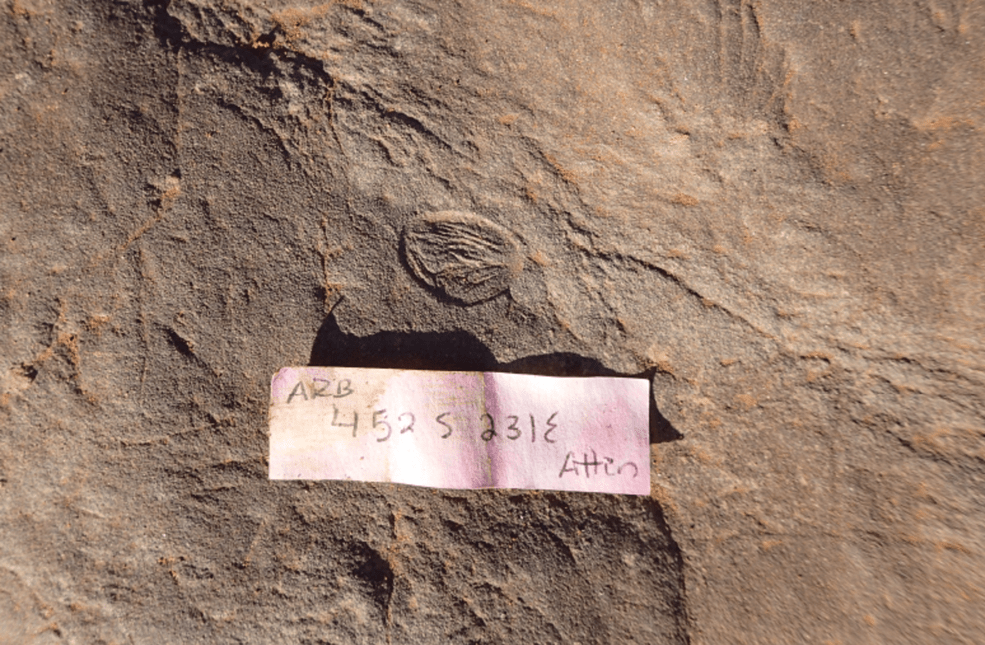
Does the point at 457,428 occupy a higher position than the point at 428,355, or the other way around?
the point at 428,355

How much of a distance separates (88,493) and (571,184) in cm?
126

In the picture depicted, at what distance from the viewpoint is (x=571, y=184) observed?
1.34 m

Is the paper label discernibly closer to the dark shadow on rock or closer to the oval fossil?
the dark shadow on rock

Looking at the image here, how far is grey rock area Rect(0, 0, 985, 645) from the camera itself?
1229 mm

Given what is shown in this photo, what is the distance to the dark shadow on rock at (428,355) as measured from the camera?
1322 millimetres

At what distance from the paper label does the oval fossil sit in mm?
191

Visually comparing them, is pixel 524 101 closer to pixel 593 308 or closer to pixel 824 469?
pixel 593 308

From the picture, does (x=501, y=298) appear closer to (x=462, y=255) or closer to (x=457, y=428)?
(x=462, y=255)

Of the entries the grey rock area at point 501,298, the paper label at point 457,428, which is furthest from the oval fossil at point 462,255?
the paper label at point 457,428

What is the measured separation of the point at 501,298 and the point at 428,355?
20 cm

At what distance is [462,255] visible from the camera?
52.8 inches

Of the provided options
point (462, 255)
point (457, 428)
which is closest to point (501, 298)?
point (462, 255)

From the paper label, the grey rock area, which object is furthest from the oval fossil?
the paper label

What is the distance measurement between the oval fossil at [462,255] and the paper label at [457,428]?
191 millimetres
